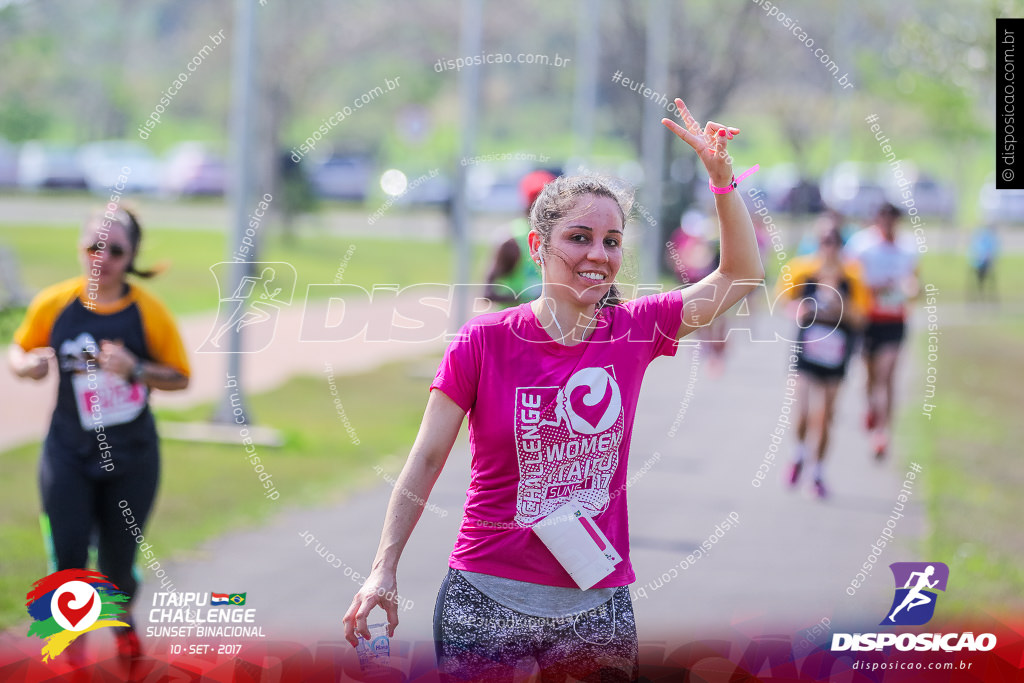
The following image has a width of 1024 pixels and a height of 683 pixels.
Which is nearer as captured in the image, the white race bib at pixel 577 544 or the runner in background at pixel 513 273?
the white race bib at pixel 577 544

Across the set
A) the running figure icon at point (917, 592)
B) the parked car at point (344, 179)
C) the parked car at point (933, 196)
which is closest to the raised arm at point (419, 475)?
the running figure icon at point (917, 592)

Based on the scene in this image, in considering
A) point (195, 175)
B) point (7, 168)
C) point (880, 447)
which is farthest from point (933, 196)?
point (880, 447)

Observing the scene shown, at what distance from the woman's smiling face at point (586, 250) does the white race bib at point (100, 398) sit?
227 cm

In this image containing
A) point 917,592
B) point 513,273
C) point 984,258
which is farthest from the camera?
point 984,258

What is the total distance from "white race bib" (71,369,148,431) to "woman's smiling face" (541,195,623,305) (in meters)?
2.27

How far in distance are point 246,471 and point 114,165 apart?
107 feet

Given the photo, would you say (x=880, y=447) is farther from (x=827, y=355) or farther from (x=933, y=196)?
(x=933, y=196)

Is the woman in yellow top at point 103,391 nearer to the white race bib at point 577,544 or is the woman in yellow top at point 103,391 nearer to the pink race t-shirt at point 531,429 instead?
the pink race t-shirt at point 531,429

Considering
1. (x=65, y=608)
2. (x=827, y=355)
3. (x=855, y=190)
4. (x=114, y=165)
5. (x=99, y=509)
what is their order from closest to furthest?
(x=65, y=608), (x=99, y=509), (x=827, y=355), (x=855, y=190), (x=114, y=165)

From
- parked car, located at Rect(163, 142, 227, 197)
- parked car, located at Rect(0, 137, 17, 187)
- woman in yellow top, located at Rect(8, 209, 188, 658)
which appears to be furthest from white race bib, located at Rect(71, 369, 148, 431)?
parked car, located at Rect(0, 137, 17, 187)

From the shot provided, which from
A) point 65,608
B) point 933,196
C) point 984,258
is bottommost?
point 65,608

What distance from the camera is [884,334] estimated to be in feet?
34.7

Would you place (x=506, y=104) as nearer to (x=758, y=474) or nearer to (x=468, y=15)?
(x=468, y=15)

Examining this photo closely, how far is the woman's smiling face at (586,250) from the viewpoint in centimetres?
325
